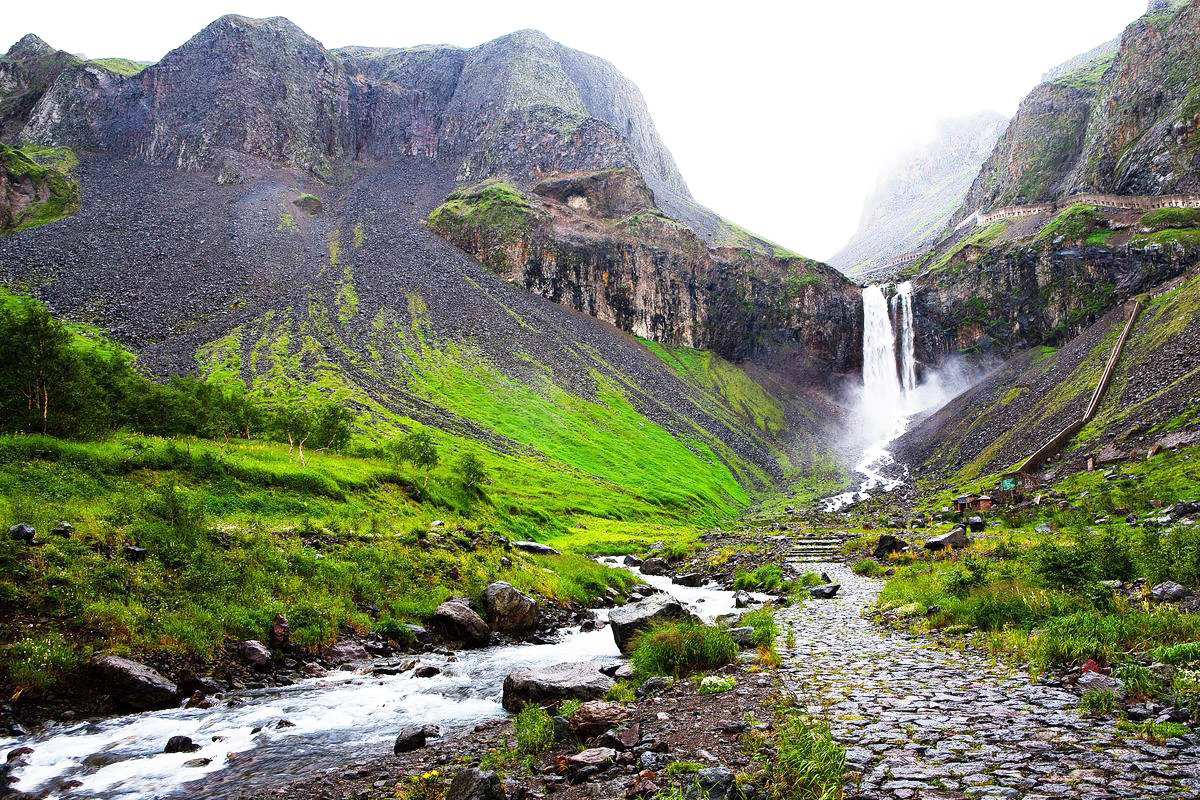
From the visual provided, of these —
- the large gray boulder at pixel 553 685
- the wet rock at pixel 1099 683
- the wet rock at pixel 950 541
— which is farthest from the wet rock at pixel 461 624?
the wet rock at pixel 950 541

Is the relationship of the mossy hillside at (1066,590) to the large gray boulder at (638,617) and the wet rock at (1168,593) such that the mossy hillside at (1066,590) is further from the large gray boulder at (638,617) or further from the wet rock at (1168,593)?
the large gray boulder at (638,617)

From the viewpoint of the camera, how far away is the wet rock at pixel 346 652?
62.0 feet

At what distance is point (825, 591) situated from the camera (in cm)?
2662

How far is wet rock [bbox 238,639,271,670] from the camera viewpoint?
17.2 metres

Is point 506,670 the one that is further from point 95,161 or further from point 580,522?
A: point 95,161

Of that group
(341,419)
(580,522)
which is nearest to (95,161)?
(341,419)

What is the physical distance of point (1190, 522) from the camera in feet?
76.6

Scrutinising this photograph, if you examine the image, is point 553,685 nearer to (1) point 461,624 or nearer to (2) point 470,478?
(1) point 461,624

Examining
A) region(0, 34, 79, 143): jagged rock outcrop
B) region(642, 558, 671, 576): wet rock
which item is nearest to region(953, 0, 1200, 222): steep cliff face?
region(642, 558, 671, 576): wet rock

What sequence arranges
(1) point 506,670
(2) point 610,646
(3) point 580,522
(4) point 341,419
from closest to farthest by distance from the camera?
(1) point 506,670, (2) point 610,646, (4) point 341,419, (3) point 580,522

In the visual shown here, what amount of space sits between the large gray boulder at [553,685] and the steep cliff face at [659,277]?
149356mm

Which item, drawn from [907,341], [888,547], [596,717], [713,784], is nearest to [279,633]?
[596,717]

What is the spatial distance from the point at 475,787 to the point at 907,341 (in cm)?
17053

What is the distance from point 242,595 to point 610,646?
12.9 meters
